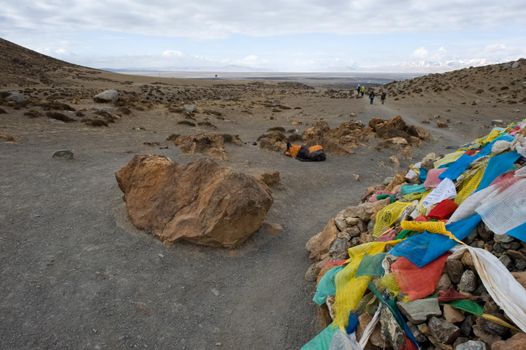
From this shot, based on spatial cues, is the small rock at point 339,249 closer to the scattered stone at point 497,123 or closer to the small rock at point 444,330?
the small rock at point 444,330

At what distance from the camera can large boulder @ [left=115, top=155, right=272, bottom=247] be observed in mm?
8125

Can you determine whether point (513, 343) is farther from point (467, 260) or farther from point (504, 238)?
point (504, 238)

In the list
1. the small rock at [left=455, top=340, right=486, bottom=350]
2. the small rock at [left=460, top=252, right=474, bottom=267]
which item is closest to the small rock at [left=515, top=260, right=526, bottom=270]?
the small rock at [left=460, top=252, right=474, bottom=267]

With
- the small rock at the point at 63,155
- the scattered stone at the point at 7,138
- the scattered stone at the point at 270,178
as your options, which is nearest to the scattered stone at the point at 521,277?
the scattered stone at the point at 270,178

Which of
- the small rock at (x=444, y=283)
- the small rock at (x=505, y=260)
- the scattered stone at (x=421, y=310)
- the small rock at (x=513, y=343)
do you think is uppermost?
the small rock at (x=505, y=260)

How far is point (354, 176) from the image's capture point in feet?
47.7

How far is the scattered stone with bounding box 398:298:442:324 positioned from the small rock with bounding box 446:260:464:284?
40cm

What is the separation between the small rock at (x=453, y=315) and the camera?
13.7 feet

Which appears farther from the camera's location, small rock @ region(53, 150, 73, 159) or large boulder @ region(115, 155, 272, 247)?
small rock @ region(53, 150, 73, 159)

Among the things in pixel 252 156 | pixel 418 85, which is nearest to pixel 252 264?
pixel 252 156

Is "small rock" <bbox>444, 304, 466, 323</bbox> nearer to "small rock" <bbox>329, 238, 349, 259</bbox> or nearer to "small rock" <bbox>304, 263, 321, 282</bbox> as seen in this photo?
"small rock" <bbox>329, 238, 349, 259</bbox>

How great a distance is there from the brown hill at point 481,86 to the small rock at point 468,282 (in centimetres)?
3755

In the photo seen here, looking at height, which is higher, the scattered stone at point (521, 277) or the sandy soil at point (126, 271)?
the scattered stone at point (521, 277)

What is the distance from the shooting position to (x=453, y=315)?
13.8ft
